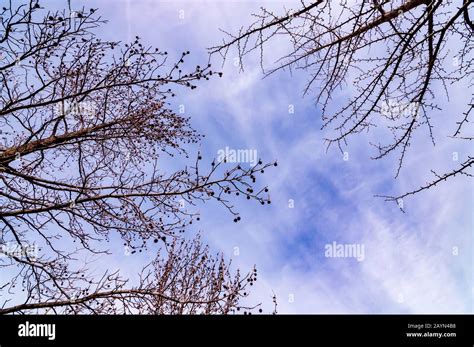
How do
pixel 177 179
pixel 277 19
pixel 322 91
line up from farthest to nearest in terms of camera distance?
pixel 177 179
pixel 322 91
pixel 277 19

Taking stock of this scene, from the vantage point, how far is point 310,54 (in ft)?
12.8

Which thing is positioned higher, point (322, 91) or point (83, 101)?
point (83, 101)

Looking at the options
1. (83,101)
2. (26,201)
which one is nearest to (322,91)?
(83,101)

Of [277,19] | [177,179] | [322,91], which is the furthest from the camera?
[177,179]

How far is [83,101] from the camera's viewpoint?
4922 millimetres
